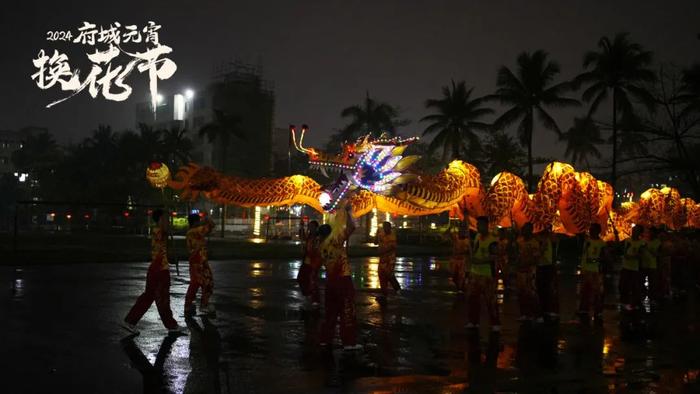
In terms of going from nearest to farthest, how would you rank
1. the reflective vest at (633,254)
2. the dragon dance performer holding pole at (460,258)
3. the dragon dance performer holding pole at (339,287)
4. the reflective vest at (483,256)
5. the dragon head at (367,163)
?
1. the dragon dance performer holding pole at (339,287)
2. the reflective vest at (483,256)
3. the dragon head at (367,163)
4. the reflective vest at (633,254)
5. the dragon dance performer holding pole at (460,258)

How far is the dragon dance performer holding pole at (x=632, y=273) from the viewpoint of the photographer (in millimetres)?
13664

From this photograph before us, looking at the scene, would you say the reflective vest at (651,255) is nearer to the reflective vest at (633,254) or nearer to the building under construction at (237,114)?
the reflective vest at (633,254)

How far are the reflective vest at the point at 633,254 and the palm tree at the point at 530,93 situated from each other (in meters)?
24.6

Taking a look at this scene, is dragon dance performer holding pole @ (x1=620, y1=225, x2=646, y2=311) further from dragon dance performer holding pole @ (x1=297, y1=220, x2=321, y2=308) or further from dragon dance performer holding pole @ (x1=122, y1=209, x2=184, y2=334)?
dragon dance performer holding pole @ (x1=122, y1=209, x2=184, y2=334)

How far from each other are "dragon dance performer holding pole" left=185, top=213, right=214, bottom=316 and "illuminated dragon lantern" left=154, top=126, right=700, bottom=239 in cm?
212

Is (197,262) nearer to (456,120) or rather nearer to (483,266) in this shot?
(483,266)

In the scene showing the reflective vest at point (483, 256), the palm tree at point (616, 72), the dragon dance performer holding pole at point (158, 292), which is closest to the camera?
the dragon dance performer holding pole at point (158, 292)

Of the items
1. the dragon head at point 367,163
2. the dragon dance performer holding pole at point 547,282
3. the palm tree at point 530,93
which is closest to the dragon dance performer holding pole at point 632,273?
the dragon dance performer holding pole at point 547,282

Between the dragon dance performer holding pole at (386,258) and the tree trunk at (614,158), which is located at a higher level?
the tree trunk at (614,158)

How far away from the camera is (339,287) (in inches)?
334

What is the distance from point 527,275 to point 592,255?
1.48m

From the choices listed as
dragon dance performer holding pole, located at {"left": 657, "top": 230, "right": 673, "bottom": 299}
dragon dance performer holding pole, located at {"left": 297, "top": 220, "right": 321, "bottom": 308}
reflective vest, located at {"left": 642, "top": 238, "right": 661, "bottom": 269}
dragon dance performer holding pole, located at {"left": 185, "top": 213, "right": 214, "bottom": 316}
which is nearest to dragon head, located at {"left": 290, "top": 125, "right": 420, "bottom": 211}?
dragon dance performer holding pole, located at {"left": 297, "top": 220, "right": 321, "bottom": 308}

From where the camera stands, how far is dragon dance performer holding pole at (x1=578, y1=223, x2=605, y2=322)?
12.2 m

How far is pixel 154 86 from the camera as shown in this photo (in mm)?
26109
